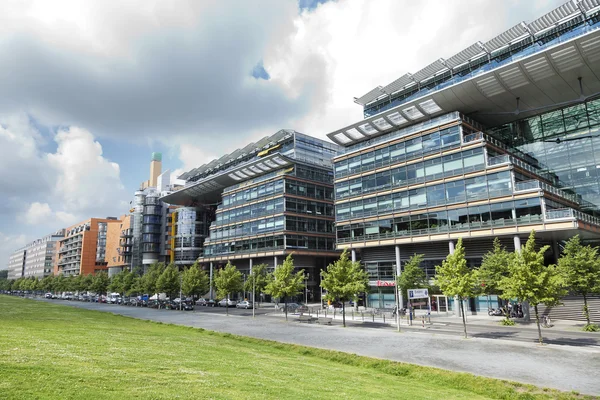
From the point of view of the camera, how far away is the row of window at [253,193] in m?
79.9

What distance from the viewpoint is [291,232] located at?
250 ft

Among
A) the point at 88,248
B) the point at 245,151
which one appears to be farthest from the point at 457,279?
the point at 88,248

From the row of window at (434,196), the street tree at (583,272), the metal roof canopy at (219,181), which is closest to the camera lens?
the street tree at (583,272)

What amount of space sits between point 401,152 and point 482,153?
1192 cm

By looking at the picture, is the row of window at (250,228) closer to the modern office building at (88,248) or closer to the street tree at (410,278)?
the street tree at (410,278)

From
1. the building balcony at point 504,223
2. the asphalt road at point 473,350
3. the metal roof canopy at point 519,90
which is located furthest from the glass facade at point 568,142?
the asphalt road at point 473,350

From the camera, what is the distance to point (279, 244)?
251 feet

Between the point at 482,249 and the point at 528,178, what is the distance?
10.4 meters

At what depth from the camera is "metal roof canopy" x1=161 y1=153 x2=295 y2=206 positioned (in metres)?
81.3

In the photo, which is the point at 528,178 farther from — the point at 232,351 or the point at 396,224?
the point at 232,351

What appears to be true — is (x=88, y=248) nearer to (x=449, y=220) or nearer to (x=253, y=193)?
(x=253, y=193)

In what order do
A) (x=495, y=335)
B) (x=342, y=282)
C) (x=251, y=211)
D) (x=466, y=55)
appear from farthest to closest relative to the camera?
(x=251, y=211)
(x=466, y=55)
(x=342, y=282)
(x=495, y=335)

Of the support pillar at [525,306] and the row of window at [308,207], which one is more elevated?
the row of window at [308,207]

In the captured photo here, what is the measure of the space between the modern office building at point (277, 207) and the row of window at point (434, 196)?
14912 millimetres
